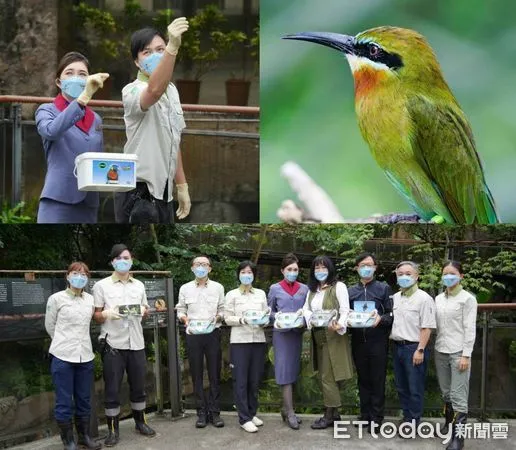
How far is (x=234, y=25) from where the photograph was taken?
5.48 metres

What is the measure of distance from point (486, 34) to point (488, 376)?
2592 mm

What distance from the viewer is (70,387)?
15.1 ft

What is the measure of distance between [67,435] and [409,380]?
2.32 meters

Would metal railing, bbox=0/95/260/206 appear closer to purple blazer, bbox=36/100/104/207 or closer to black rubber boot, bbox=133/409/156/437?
purple blazer, bbox=36/100/104/207

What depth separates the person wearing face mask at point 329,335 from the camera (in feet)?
16.7

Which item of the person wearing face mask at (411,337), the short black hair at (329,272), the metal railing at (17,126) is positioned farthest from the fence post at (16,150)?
the person wearing face mask at (411,337)

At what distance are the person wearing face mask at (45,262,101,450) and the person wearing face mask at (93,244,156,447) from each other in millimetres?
146

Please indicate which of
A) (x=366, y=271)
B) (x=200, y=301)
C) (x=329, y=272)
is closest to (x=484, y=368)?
(x=366, y=271)

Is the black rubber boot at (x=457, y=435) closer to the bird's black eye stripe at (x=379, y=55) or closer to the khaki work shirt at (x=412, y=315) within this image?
the khaki work shirt at (x=412, y=315)

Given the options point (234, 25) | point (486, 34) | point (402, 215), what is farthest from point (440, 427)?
point (234, 25)

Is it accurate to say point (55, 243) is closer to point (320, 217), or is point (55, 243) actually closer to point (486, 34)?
point (320, 217)

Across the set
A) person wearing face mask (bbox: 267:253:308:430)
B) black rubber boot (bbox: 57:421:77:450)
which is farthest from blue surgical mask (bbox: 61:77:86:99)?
black rubber boot (bbox: 57:421:77:450)

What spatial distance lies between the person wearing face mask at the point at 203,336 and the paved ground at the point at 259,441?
5.6 inches

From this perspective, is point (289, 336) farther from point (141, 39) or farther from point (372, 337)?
point (141, 39)
